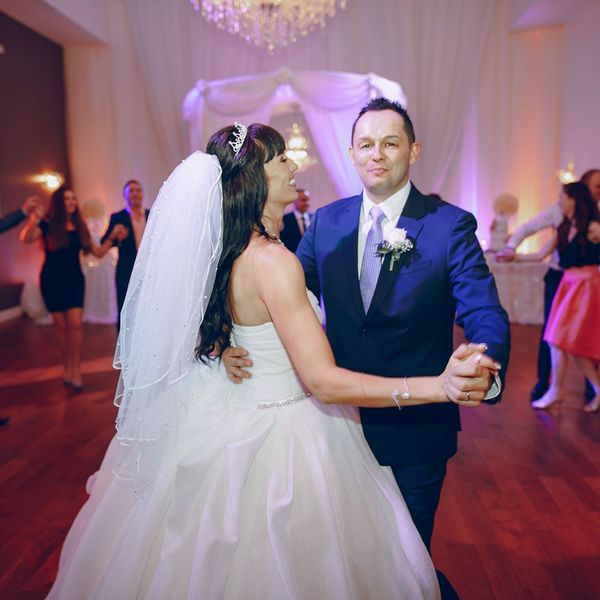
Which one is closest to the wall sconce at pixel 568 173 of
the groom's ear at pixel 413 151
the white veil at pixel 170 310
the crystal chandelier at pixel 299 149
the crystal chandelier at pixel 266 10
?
the crystal chandelier at pixel 299 149

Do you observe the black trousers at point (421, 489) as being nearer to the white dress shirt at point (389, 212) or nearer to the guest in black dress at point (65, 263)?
the white dress shirt at point (389, 212)

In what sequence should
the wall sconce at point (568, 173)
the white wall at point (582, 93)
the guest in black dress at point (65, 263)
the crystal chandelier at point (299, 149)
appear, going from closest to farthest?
1. the guest in black dress at point (65, 263)
2. the white wall at point (582, 93)
3. the wall sconce at point (568, 173)
4. the crystal chandelier at point (299, 149)

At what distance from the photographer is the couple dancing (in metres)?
1.38

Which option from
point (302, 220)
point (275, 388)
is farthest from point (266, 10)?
point (275, 388)

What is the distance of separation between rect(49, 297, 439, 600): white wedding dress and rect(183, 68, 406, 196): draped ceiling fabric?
266 inches

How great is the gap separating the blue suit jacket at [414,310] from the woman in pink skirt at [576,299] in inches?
103

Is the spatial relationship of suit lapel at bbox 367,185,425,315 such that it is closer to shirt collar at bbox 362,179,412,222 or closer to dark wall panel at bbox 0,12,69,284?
shirt collar at bbox 362,179,412,222

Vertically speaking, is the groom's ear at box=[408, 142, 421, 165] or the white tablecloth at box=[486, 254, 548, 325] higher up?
the groom's ear at box=[408, 142, 421, 165]

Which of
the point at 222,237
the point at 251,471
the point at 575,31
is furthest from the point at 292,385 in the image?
the point at 575,31

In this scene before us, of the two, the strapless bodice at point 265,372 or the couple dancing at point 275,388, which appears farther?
the strapless bodice at point 265,372

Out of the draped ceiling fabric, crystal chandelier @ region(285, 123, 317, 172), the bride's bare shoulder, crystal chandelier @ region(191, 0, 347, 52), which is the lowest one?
the bride's bare shoulder

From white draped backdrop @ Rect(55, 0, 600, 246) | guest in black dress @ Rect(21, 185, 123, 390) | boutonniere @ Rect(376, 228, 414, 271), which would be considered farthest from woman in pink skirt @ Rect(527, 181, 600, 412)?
white draped backdrop @ Rect(55, 0, 600, 246)

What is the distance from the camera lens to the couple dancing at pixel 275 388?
1375mm

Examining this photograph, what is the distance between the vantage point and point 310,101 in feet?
26.4
